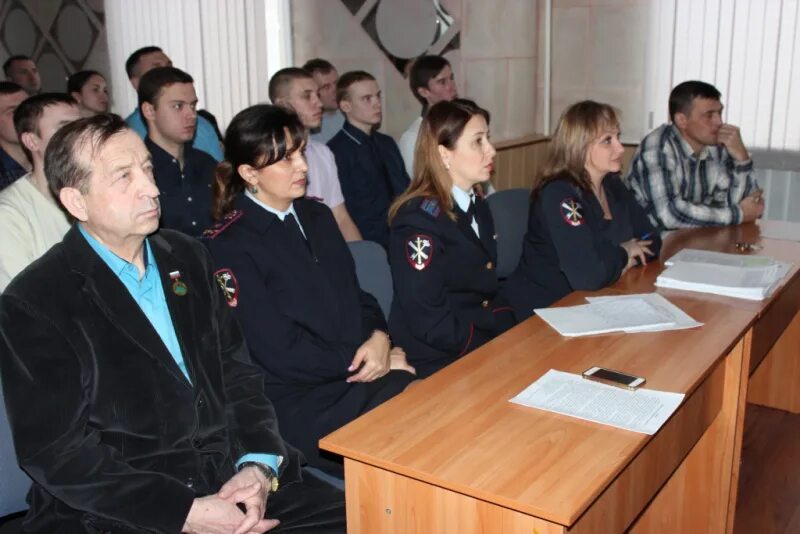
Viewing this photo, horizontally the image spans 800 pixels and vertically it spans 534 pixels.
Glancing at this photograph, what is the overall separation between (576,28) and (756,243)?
3.21m

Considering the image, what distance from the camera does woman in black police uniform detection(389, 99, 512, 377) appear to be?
8.14 feet

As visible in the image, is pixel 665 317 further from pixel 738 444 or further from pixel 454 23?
pixel 454 23

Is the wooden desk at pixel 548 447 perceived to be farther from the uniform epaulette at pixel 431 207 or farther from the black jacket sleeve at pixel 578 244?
the uniform epaulette at pixel 431 207

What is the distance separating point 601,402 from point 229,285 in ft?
3.27

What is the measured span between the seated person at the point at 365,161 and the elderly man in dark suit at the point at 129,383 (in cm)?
231

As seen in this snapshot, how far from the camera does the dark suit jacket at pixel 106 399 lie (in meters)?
1.50

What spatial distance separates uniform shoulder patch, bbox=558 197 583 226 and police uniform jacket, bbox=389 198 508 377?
304mm

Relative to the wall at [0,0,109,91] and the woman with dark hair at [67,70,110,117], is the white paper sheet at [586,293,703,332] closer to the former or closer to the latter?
the woman with dark hair at [67,70,110,117]

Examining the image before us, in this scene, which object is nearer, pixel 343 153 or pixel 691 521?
pixel 691 521

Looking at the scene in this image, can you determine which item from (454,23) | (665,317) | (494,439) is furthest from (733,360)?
(454,23)

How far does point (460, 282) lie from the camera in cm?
258

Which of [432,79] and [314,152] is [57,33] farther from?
[314,152]

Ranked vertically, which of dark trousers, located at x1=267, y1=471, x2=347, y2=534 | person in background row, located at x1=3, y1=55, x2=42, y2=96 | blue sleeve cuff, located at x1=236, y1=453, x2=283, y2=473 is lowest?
dark trousers, located at x1=267, y1=471, x2=347, y2=534

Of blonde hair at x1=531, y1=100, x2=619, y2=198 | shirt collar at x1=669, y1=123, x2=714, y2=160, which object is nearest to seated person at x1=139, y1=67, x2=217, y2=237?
blonde hair at x1=531, y1=100, x2=619, y2=198
